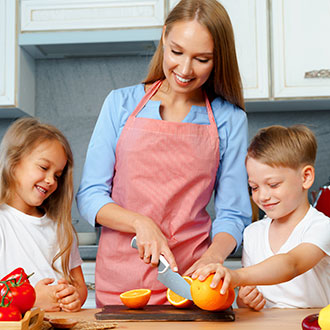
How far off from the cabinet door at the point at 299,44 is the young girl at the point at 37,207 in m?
1.29

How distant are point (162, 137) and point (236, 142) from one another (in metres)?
0.21

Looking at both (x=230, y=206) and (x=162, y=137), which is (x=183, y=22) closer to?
(x=162, y=137)

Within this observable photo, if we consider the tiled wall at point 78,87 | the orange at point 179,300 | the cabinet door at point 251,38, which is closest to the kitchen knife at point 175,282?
the orange at point 179,300

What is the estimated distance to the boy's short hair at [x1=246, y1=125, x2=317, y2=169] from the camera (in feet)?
4.29

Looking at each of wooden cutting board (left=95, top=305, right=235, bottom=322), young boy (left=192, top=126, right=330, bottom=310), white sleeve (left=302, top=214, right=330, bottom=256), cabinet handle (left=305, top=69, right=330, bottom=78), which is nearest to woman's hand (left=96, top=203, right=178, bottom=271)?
wooden cutting board (left=95, top=305, right=235, bottom=322)

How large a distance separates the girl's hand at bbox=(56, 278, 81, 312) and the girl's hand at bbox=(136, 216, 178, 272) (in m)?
0.18

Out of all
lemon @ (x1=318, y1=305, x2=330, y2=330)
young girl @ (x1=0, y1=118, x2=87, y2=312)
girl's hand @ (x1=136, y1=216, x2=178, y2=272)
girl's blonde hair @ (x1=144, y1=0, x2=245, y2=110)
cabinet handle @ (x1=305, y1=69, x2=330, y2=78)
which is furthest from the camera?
cabinet handle @ (x1=305, y1=69, x2=330, y2=78)

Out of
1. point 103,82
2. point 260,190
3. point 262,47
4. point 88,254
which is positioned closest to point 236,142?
point 260,190

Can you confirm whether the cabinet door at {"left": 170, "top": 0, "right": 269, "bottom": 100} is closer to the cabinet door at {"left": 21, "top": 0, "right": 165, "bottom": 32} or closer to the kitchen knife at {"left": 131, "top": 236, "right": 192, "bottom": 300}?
the cabinet door at {"left": 21, "top": 0, "right": 165, "bottom": 32}

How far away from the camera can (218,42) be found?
1.30 m

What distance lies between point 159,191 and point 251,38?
1.35m

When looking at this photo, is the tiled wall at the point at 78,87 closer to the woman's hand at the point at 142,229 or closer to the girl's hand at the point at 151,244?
the woman's hand at the point at 142,229

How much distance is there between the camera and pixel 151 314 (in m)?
0.97

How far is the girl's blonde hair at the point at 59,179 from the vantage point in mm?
1448
